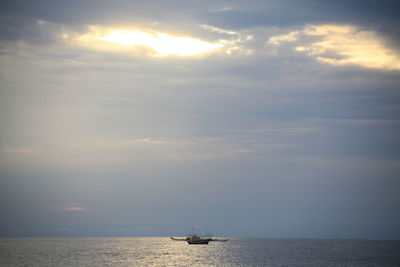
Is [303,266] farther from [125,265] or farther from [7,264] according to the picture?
[7,264]

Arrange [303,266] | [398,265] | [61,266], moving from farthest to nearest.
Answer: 1. [398,265]
2. [303,266]
3. [61,266]

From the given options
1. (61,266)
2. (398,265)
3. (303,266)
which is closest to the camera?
(61,266)

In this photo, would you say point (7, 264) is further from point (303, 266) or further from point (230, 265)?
point (303, 266)

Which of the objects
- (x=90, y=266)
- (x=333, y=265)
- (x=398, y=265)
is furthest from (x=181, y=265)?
(x=398, y=265)

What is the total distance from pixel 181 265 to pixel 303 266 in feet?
117

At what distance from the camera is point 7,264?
141 metres

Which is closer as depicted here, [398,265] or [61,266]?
[61,266]

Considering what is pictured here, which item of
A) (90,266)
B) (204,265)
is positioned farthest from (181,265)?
(90,266)

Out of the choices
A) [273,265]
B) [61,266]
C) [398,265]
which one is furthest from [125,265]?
[398,265]

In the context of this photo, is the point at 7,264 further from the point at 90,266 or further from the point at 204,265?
the point at 204,265

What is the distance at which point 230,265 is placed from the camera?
136625 mm

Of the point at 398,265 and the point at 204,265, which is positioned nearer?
the point at 204,265

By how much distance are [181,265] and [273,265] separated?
27175 millimetres

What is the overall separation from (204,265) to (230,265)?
7.56 meters
